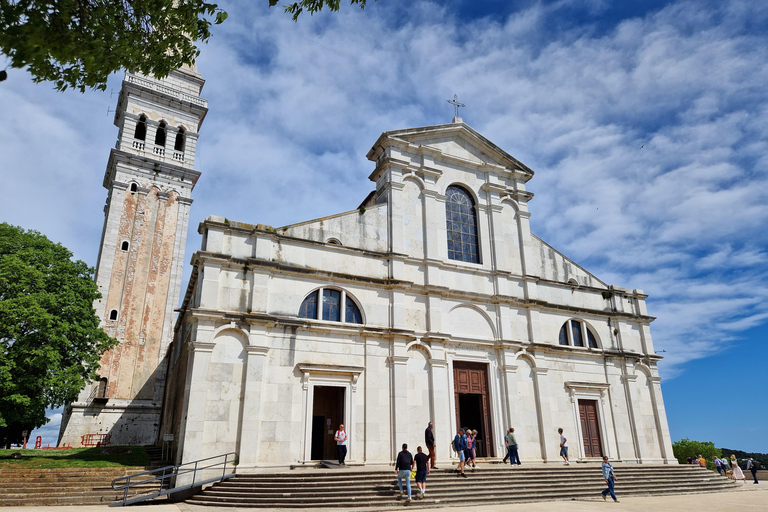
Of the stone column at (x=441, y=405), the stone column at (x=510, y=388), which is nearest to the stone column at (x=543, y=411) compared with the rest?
the stone column at (x=510, y=388)

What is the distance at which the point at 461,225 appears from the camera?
23828 mm

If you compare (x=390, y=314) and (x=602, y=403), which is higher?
(x=390, y=314)

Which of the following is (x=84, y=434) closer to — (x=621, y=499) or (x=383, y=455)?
(x=383, y=455)

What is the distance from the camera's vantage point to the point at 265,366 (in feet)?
57.0

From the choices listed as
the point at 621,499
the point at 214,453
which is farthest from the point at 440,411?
the point at 214,453

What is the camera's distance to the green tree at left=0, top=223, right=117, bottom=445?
2192 centimetres

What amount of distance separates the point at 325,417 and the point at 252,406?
486 centimetres

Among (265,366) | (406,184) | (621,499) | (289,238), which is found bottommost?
(621,499)

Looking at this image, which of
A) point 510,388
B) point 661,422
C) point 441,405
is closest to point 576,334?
point 510,388

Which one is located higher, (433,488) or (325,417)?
(325,417)

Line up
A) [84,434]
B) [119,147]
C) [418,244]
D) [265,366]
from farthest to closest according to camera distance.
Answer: [119,147], [84,434], [418,244], [265,366]

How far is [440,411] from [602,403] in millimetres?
8547

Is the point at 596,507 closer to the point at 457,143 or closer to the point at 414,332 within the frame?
the point at 414,332

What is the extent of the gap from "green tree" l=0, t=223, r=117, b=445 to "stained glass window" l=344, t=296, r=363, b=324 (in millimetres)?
13297
